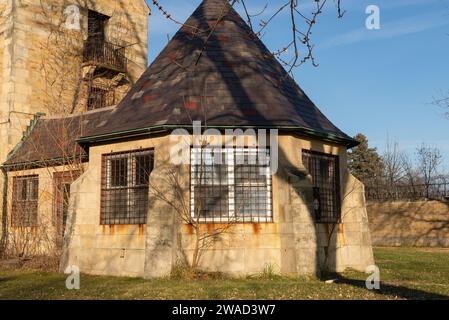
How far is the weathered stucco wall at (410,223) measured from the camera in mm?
27609

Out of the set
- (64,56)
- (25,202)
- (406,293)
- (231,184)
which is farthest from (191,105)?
(64,56)

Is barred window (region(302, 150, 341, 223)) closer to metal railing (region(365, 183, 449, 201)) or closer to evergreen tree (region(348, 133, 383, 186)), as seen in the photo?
metal railing (region(365, 183, 449, 201))

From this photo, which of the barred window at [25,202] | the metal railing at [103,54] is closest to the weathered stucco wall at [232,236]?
the barred window at [25,202]

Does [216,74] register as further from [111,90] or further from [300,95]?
[111,90]

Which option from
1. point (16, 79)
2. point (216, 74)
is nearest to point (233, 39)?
point (216, 74)

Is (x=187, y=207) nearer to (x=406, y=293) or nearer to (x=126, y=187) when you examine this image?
(x=126, y=187)

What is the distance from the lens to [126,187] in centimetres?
1373

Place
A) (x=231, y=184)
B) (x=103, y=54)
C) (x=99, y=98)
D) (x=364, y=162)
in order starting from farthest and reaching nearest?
(x=364, y=162) < (x=103, y=54) < (x=99, y=98) < (x=231, y=184)

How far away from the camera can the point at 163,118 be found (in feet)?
42.6

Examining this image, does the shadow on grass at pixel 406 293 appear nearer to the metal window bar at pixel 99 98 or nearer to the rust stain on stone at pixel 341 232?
the rust stain on stone at pixel 341 232

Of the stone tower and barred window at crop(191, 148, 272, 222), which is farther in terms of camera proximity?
the stone tower

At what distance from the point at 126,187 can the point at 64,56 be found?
11794 millimetres

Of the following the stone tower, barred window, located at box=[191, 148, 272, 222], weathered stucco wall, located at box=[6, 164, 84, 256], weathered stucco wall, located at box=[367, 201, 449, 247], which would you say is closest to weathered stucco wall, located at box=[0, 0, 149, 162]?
the stone tower

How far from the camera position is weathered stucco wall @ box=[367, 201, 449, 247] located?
27.6 metres
